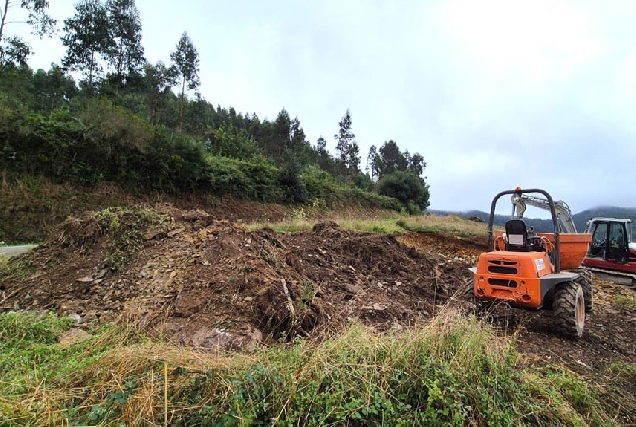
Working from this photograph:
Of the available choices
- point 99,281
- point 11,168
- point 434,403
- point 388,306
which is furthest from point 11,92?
point 434,403

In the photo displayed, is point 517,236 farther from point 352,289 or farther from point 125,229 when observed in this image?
point 125,229

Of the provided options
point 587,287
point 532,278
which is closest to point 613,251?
point 587,287

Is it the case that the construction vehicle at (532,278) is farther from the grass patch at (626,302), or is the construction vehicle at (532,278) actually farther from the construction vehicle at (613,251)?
the construction vehicle at (613,251)

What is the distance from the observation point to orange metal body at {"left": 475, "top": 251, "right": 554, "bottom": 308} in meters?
4.58

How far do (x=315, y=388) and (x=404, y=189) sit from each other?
36.6m

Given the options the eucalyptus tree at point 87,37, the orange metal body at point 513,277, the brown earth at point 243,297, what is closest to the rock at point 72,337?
the brown earth at point 243,297

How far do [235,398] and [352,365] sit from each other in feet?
2.81

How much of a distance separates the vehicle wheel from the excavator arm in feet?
6.72

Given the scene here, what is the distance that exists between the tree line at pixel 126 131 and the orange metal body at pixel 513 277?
14.6 metres

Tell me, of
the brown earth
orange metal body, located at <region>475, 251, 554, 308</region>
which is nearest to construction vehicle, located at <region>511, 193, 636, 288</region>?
the brown earth

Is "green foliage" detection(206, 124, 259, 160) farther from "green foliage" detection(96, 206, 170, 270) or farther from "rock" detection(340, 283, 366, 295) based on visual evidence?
"rock" detection(340, 283, 366, 295)

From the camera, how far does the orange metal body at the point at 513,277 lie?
458cm

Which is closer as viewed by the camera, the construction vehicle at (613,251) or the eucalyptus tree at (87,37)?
Answer: the construction vehicle at (613,251)

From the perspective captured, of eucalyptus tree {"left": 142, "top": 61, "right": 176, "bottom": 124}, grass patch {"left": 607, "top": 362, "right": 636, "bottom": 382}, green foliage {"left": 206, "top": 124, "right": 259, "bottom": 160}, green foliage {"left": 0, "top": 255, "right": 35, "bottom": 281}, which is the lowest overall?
grass patch {"left": 607, "top": 362, "right": 636, "bottom": 382}
